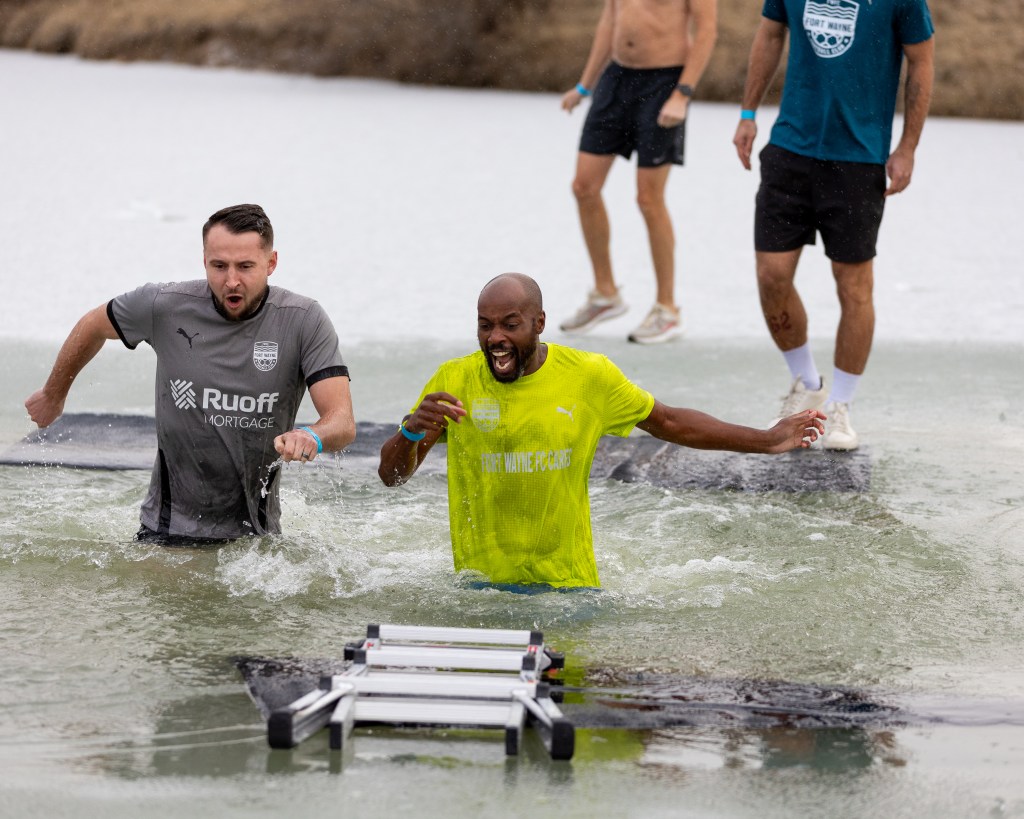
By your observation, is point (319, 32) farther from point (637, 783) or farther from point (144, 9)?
point (637, 783)

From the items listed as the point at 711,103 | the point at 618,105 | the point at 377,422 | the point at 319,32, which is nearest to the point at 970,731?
the point at 377,422

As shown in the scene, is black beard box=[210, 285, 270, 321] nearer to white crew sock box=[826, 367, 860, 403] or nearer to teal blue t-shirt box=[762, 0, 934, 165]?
teal blue t-shirt box=[762, 0, 934, 165]

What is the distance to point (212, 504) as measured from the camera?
13.7 feet

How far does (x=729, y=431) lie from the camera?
148 inches

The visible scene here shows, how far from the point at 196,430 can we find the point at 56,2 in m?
22.7

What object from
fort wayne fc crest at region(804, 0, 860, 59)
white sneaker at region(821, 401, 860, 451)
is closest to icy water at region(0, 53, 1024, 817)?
white sneaker at region(821, 401, 860, 451)

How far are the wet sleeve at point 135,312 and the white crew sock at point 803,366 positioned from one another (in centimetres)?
259

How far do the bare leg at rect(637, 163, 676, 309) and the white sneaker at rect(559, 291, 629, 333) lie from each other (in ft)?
0.79

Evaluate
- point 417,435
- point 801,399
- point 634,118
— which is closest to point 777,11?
point 801,399

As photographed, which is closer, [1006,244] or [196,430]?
[196,430]

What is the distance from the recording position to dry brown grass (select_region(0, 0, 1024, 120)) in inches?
813

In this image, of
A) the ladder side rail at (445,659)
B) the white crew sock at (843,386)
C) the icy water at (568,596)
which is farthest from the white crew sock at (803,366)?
the ladder side rail at (445,659)

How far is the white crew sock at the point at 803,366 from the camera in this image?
5.79 m

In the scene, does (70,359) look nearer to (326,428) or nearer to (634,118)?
(326,428)
